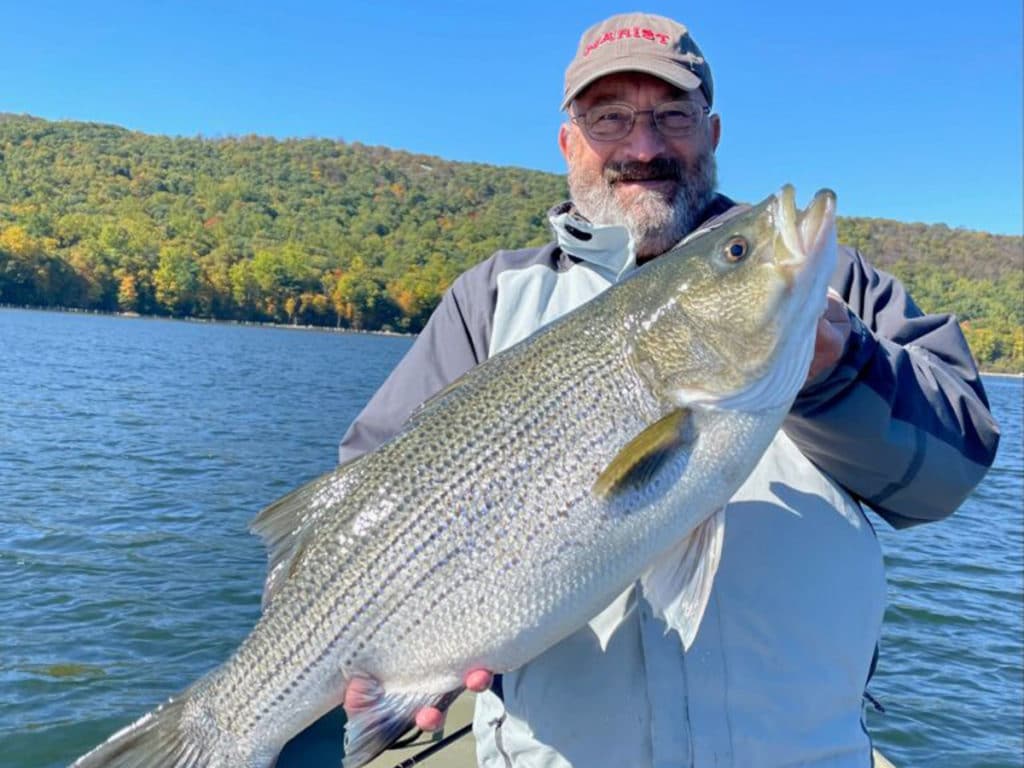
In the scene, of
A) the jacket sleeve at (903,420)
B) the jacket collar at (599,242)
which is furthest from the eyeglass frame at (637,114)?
the jacket sleeve at (903,420)

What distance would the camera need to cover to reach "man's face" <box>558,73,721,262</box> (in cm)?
330

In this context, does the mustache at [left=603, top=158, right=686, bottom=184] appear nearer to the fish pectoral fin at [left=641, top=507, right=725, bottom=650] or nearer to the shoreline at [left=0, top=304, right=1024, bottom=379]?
the fish pectoral fin at [left=641, top=507, right=725, bottom=650]

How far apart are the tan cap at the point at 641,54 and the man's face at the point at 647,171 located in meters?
0.07

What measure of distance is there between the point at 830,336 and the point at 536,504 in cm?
98

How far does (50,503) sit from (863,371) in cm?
1529

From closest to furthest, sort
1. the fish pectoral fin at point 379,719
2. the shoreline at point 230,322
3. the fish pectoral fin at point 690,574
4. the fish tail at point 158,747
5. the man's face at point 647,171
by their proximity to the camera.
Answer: the fish pectoral fin at point 690,574 < the fish pectoral fin at point 379,719 < the fish tail at point 158,747 < the man's face at point 647,171 < the shoreline at point 230,322

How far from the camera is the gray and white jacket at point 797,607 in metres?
2.47

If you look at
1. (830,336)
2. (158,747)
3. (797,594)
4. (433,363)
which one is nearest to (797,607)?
(797,594)

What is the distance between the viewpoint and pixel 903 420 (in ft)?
8.00

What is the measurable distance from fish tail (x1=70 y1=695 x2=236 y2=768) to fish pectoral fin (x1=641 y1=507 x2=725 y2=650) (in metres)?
1.55

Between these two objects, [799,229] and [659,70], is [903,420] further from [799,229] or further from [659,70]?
[659,70]

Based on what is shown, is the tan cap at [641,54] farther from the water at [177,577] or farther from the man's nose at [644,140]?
the water at [177,577]

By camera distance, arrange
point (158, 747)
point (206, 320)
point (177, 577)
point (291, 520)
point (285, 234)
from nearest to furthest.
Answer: point (158, 747) < point (291, 520) < point (177, 577) < point (206, 320) < point (285, 234)

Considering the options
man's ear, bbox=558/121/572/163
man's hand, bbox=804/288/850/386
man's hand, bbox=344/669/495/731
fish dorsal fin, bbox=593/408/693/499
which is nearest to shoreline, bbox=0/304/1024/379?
man's ear, bbox=558/121/572/163
